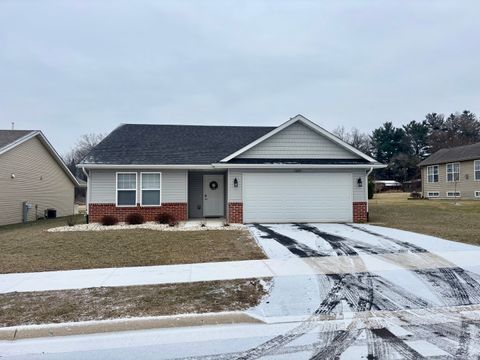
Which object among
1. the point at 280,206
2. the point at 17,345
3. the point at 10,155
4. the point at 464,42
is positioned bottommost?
the point at 17,345

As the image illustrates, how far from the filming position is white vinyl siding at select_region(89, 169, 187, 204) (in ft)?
52.5

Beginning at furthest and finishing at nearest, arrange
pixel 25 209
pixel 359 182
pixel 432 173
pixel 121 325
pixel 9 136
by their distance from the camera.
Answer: pixel 432 173 < pixel 25 209 < pixel 9 136 < pixel 359 182 < pixel 121 325

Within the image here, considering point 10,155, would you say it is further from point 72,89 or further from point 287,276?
point 287,276

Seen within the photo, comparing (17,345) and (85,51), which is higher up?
(85,51)

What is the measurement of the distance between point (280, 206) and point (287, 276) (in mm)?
8871

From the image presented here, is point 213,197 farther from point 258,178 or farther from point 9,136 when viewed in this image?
point 9,136

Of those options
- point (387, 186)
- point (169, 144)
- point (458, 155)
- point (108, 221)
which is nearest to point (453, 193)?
point (458, 155)

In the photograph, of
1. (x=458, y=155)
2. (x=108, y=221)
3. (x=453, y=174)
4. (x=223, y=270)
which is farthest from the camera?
(x=453, y=174)

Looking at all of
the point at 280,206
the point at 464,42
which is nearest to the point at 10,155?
the point at 280,206

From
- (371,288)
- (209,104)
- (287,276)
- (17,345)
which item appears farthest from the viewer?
(209,104)

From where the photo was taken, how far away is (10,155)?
61.2 ft

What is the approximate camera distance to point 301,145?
16.1 m

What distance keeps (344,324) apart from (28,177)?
2100 centimetres

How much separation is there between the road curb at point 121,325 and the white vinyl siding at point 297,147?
1127 centimetres
